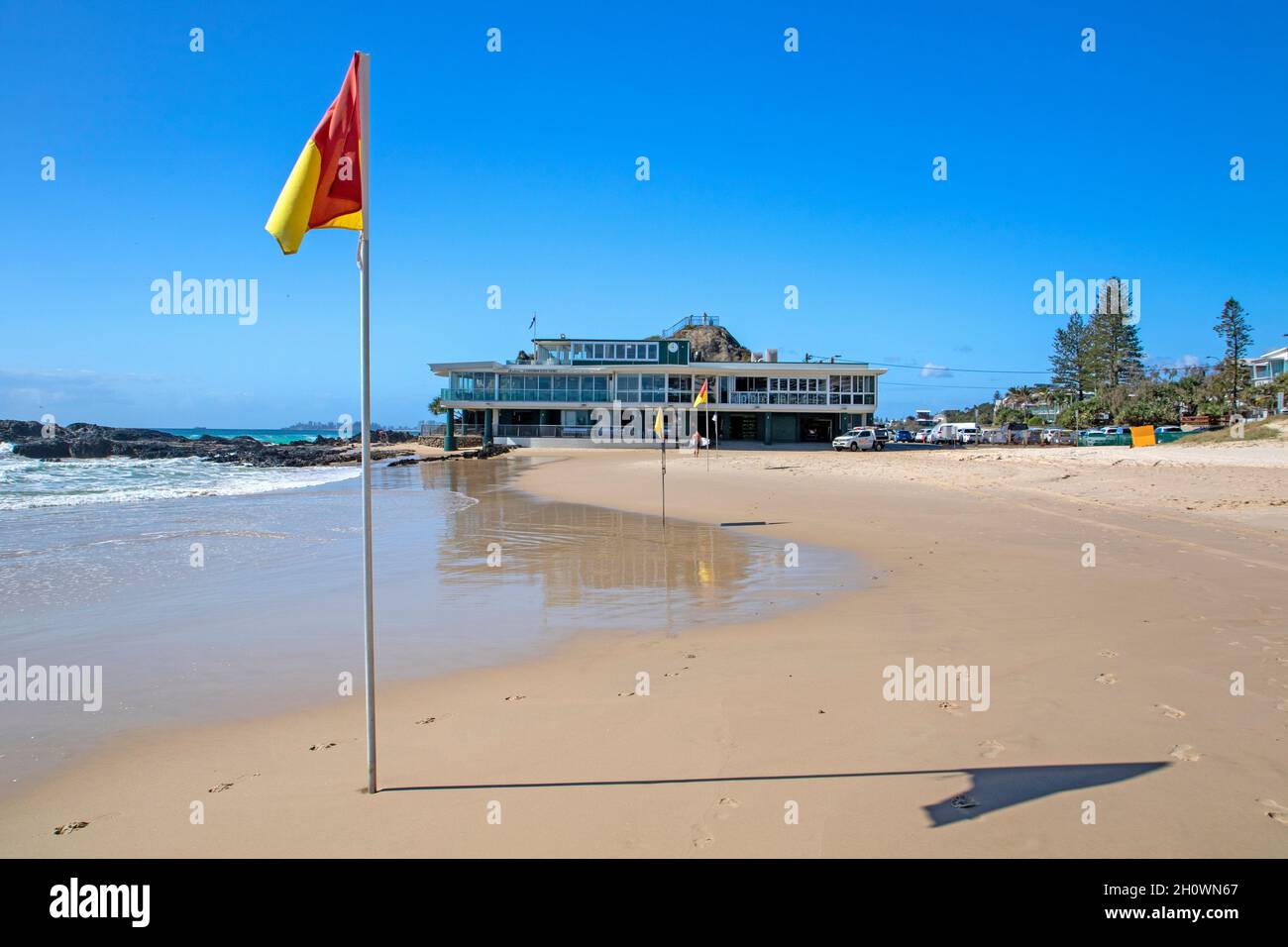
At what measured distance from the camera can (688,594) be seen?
1003 centimetres

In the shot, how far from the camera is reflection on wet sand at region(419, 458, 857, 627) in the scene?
943 centimetres

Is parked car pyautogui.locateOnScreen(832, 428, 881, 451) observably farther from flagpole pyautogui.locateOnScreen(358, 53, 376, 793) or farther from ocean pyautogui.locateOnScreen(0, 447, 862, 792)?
flagpole pyautogui.locateOnScreen(358, 53, 376, 793)

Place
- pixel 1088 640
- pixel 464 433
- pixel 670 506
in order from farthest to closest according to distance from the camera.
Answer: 1. pixel 464 433
2. pixel 670 506
3. pixel 1088 640

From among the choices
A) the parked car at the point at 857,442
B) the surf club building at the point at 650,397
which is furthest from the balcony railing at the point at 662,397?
the parked car at the point at 857,442

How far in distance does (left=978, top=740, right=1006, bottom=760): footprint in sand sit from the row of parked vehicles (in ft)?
146

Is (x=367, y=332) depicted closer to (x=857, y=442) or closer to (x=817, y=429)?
(x=857, y=442)

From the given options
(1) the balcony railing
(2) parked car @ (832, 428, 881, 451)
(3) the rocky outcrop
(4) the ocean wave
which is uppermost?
(3) the rocky outcrop

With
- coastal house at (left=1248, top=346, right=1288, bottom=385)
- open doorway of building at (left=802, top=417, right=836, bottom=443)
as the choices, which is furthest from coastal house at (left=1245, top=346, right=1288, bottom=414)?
open doorway of building at (left=802, top=417, right=836, bottom=443)

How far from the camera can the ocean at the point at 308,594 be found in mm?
6383

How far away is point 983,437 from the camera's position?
203 ft

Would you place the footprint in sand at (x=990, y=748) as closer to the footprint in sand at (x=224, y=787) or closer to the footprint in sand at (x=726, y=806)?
the footprint in sand at (x=726, y=806)
